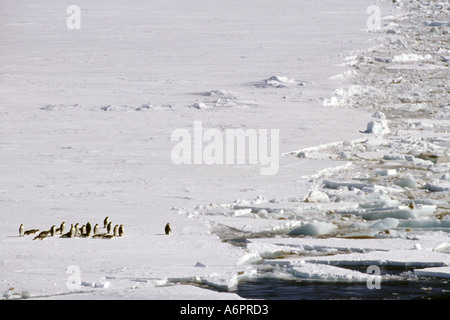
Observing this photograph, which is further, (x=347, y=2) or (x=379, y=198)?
(x=347, y=2)

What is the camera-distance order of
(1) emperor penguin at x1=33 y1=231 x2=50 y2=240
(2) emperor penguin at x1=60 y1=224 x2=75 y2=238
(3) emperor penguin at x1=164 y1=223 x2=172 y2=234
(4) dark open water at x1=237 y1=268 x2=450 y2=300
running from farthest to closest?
(3) emperor penguin at x1=164 y1=223 x2=172 y2=234 < (2) emperor penguin at x1=60 y1=224 x2=75 y2=238 < (1) emperor penguin at x1=33 y1=231 x2=50 y2=240 < (4) dark open water at x1=237 y1=268 x2=450 y2=300

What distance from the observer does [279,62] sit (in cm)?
1994

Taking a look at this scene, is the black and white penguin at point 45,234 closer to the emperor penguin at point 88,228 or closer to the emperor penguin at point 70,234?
the emperor penguin at point 70,234

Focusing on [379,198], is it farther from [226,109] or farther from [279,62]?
[279,62]

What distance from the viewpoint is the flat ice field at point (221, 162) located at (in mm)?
7094

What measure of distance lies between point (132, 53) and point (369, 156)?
11347mm

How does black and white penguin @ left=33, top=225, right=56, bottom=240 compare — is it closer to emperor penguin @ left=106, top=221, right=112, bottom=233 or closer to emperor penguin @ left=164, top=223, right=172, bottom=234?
emperor penguin @ left=106, top=221, right=112, bottom=233

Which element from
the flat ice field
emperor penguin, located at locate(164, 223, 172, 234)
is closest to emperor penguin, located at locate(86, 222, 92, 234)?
the flat ice field

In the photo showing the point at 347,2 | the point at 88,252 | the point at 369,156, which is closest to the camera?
the point at 88,252

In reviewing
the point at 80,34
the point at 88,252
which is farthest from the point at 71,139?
the point at 80,34

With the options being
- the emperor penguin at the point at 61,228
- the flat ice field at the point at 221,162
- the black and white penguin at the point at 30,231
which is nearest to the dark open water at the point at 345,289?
the flat ice field at the point at 221,162

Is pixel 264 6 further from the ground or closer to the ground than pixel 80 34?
further from the ground

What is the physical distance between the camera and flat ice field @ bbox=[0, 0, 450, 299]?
23.3ft
